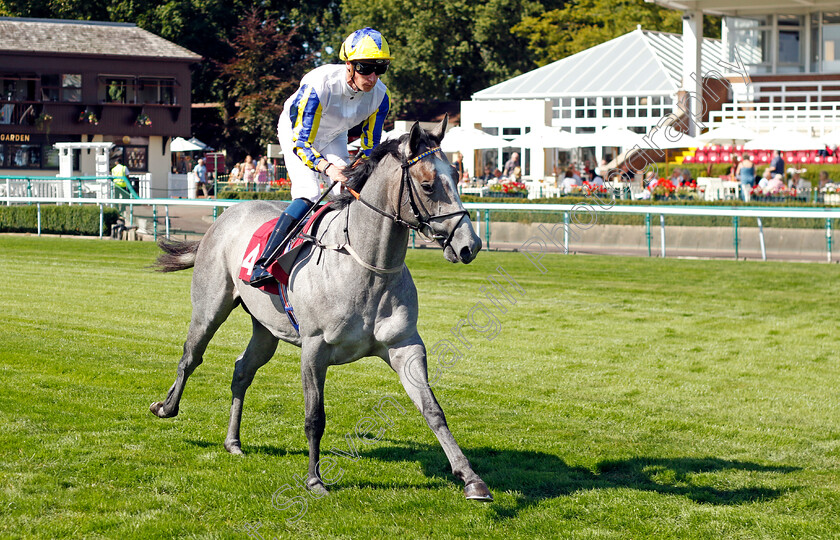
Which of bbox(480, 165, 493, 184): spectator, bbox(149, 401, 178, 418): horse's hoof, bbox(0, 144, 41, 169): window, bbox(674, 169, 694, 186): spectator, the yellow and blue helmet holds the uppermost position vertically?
bbox(0, 144, 41, 169): window

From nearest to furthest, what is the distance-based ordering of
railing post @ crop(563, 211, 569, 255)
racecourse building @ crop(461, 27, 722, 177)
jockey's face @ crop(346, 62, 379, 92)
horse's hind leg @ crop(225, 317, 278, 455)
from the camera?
jockey's face @ crop(346, 62, 379, 92), horse's hind leg @ crop(225, 317, 278, 455), railing post @ crop(563, 211, 569, 255), racecourse building @ crop(461, 27, 722, 177)

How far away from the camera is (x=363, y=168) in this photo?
16.4ft

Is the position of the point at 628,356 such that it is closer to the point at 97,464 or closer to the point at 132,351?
the point at 132,351

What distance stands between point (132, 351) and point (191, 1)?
43.8 metres

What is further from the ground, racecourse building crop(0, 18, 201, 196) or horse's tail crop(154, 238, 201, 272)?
racecourse building crop(0, 18, 201, 196)

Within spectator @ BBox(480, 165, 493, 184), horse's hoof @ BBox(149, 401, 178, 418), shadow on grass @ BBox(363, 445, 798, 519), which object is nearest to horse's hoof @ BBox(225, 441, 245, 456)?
horse's hoof @ BBox(149, 401, 178, 418)

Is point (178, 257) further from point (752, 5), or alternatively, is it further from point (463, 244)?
point (752, 5)

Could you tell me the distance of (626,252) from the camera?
1870 cm

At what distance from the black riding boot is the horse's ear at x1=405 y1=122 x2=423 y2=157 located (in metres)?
1.00

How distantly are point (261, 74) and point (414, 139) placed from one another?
139ft

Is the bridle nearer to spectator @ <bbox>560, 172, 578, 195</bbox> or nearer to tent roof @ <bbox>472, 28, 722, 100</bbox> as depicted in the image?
spectator @ <bbox>560, 172, 578, 195</bbox>

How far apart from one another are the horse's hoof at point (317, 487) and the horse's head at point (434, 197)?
4.41ft

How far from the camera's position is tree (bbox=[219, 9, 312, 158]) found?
146 ft

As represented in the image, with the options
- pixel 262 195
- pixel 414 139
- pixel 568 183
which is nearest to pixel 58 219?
pixel 262 195
